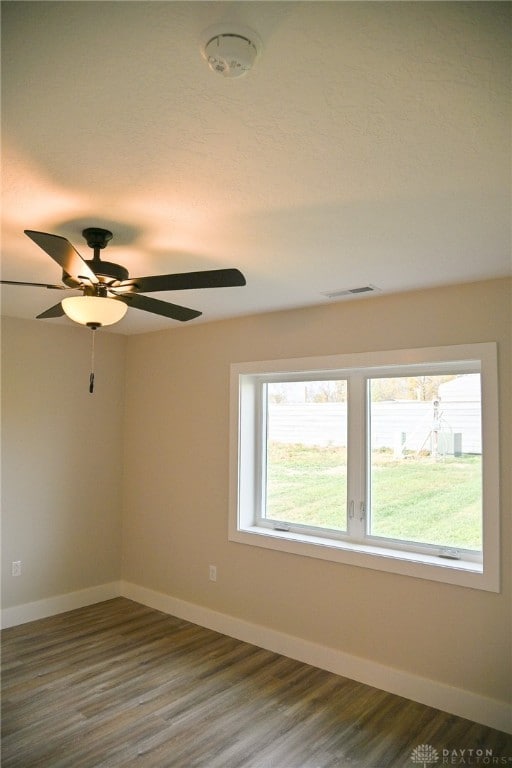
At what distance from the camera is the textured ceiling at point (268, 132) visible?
3.72ft

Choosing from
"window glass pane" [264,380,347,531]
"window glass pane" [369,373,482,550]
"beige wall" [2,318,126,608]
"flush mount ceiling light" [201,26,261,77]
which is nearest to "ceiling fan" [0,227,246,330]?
"flush mount ceiling light" [201,26,261,77]

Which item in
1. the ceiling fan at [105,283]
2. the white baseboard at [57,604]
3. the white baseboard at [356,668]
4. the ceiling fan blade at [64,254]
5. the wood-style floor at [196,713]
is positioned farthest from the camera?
the white baseboard at [57,604]

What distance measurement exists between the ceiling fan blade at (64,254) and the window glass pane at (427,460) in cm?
220

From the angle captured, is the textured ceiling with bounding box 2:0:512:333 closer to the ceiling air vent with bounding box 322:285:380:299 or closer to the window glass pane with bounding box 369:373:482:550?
the ceiling air vent with bounding box 322:285:380:299

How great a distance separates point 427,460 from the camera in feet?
11.3

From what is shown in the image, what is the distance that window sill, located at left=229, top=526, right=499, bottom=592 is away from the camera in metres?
2.99

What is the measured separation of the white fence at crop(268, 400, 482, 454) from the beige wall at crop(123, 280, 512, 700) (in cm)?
36

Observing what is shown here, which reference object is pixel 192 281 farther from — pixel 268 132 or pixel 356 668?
pixel 356 668

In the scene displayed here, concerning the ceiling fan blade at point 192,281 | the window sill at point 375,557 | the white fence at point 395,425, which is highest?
the ceiling fan blade at point 192,281

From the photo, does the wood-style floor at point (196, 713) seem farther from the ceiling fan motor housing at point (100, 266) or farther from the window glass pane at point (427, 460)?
the ceiling fan motor housing at point (100, 266)

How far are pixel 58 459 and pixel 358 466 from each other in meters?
2.64

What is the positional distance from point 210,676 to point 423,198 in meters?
3.12

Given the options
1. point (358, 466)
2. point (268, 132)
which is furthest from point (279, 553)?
point (268, 132)

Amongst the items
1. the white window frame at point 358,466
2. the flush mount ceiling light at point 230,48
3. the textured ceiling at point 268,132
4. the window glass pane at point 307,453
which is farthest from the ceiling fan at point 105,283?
the window glass pane at point 307,453
